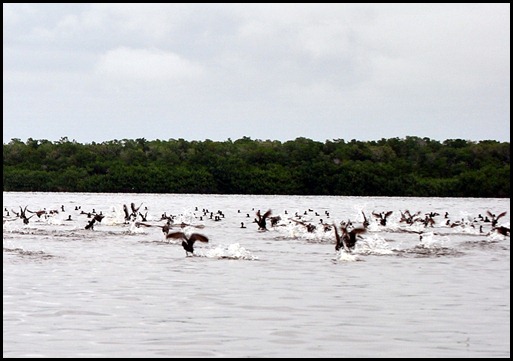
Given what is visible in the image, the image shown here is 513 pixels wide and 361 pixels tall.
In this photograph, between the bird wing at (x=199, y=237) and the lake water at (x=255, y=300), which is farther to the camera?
the bird wing at (x=199, y=237)

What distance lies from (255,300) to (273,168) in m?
87.7

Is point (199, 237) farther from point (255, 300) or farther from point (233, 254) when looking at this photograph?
point (255, 300)

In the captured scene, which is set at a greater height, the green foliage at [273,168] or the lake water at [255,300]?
the green foliage at [273,168]

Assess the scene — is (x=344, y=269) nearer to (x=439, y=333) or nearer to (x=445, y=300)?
(x=445, y=300)

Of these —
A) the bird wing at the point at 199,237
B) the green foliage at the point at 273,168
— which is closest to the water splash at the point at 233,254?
the bird wing at the point at 199,237

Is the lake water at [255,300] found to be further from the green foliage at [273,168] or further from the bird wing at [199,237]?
the green foliage at [273,168]

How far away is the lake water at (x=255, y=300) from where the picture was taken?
11664mm

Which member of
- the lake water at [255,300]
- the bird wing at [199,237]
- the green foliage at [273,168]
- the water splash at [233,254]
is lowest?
the lake water at [255,300]

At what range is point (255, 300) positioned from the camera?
15.5 meters

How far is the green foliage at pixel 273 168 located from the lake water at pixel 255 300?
6928 centimetres

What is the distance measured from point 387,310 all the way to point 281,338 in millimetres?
2869

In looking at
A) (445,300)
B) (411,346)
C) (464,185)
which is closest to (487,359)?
(411,346)

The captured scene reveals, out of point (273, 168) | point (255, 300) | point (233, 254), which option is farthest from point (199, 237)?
point (273, 168)

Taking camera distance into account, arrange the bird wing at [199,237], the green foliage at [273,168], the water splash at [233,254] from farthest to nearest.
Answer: the green foliage at [273,168] < the water splash at [233,254] < the bird wing at [199,237]
